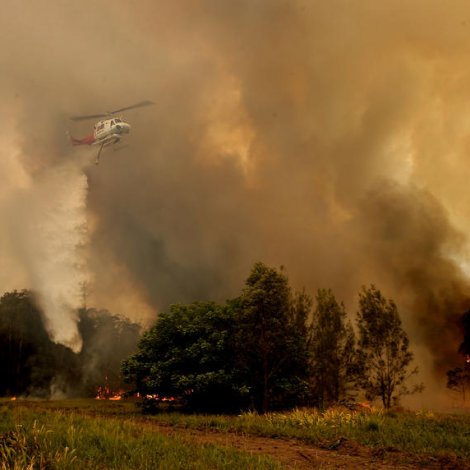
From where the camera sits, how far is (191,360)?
33.5m

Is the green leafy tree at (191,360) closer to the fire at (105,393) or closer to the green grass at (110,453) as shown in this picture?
the green grass at (110,453)

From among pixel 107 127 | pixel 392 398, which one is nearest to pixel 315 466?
pixel 392 398

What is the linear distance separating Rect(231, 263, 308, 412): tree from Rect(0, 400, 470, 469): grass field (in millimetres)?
7469

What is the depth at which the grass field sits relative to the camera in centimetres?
929

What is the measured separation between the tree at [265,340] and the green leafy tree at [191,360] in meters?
1.61

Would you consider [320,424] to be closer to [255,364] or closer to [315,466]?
[315,466]

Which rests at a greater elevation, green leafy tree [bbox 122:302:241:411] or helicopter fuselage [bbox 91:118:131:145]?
helicopter fuselage [bbox 91:118:131:145]

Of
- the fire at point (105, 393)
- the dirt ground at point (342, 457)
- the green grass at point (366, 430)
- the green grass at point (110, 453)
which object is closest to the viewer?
the green grass at point (110, 453)

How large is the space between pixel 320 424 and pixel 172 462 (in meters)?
11.8

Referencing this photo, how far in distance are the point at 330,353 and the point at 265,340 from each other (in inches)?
668

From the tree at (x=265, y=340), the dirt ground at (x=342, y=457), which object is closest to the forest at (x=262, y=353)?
the tree at (x=265, y=340)

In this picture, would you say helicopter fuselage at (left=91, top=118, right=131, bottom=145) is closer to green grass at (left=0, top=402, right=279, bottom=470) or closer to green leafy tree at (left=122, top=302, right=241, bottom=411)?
green leafy tree at (left=122, top=302, right=241, bottom=411)

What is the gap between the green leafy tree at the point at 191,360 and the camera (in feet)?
103

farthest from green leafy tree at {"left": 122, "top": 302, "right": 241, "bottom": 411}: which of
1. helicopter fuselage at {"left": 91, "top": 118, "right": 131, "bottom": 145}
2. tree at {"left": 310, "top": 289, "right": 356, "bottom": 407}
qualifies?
helicopter fuselage at {"left": 91, "top": 118, "right": 131, "bottom": 145}
